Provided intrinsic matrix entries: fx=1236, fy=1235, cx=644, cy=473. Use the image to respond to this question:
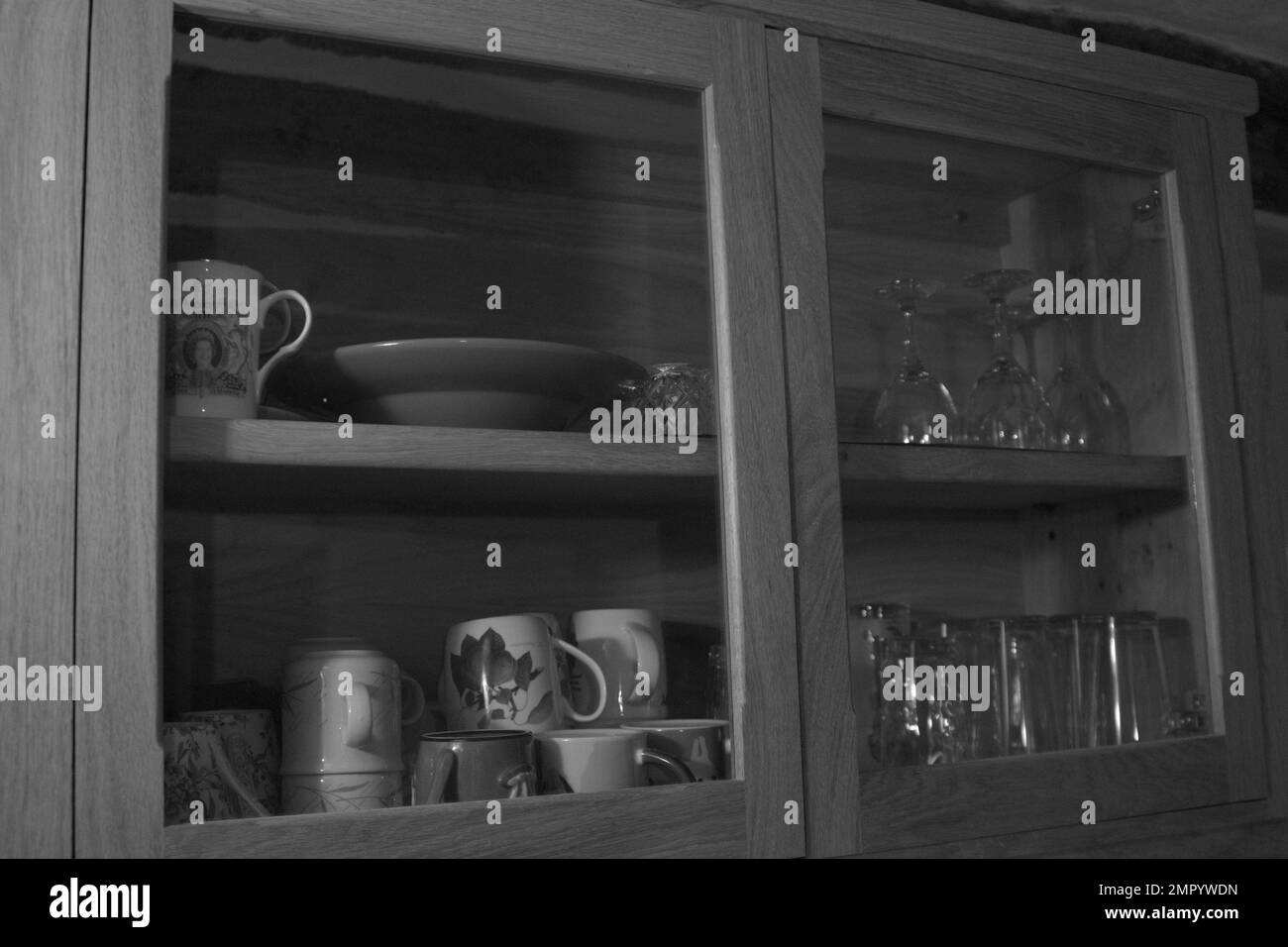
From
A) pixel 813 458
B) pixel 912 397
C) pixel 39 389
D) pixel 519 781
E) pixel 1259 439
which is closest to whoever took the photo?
pixel 39 389

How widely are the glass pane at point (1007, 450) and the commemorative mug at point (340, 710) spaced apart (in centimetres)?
36

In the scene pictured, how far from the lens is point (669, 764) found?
2.94ft

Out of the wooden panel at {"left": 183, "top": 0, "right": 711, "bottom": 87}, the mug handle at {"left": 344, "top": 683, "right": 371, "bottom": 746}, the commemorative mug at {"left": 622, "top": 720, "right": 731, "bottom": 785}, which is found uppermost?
the wooden panel at {"left": 183, "top": 0, "right": 711, "bottom": 87}

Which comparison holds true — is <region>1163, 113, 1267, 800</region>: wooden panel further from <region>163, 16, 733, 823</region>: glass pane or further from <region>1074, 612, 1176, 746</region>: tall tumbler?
<region>163, 16, 733, 823</region>: glass pane

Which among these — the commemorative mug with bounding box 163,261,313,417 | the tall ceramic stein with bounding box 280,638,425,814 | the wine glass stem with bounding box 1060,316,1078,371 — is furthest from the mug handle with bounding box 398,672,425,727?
the wine glass stem with bounding box 1060,316,1078,371

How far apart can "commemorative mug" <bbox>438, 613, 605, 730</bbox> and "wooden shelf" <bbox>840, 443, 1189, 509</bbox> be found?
0.92 ft

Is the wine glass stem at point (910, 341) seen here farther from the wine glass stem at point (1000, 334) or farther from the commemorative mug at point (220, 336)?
the commemorative mug at point (220, 336)

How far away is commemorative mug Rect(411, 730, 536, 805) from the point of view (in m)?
0.84

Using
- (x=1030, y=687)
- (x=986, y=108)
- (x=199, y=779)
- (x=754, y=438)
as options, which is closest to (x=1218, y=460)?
(x=1030, y=687)

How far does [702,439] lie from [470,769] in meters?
0.29

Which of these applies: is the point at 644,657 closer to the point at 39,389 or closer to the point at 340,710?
the point at 340,710

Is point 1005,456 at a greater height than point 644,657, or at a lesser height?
greater

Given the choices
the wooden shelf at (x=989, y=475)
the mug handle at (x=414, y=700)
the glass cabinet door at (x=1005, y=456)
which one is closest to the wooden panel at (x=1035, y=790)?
the glass cabinet door at (x=1005, y=456)
